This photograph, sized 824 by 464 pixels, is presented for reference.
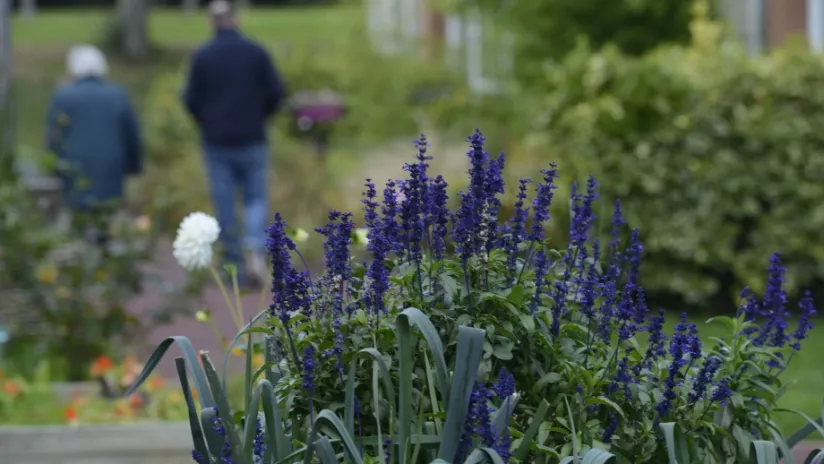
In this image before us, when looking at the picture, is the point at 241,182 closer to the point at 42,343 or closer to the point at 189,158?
the point at 189,158

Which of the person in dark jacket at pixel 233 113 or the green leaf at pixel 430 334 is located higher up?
the green leaf at pixel 430 334

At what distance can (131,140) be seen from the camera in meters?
9.38

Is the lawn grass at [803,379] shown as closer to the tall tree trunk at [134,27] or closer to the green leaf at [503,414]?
the green leaf at [503,414]

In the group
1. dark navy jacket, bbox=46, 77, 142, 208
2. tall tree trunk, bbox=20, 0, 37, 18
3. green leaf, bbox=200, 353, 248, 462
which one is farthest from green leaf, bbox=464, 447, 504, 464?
tall tree trunk, bbox=20, 0, 37, 18

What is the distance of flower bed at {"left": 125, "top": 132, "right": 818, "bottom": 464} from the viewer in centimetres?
288

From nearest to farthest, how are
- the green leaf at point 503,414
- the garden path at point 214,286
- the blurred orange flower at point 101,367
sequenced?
the green leaf at point 503,414 → the blurred orange flower at point 101,367 → the garden path at point 214,286

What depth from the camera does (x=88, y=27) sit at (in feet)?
143

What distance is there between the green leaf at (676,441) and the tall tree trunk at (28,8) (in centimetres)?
4719

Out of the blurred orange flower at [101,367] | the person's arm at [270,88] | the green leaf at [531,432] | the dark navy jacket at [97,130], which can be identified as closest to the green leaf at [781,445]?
the green leaf at [531,432]

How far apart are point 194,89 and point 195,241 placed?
5.75m

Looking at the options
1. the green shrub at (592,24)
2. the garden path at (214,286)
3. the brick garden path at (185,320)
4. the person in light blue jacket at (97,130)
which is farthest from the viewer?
the green shrub at (592,24)

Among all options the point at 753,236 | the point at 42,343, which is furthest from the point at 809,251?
the point at 42,343

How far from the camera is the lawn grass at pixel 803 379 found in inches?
215

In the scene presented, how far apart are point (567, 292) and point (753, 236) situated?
5.37m
